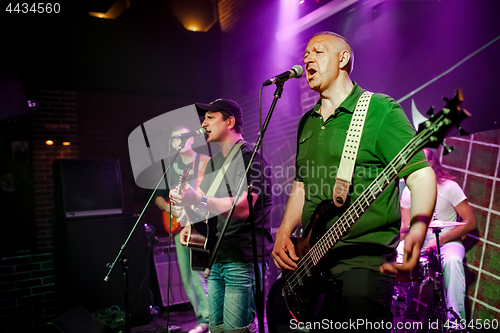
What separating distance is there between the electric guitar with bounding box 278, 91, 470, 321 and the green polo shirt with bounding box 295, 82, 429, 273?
46 millimetres

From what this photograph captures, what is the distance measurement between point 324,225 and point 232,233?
83 centimetres

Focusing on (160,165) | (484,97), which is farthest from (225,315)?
(160,165)

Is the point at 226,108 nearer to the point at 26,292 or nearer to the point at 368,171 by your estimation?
the point at 368,171

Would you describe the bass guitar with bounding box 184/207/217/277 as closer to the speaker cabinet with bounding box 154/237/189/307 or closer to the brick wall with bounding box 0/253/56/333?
the speaker cabinet with bounding box 154/237/189/307

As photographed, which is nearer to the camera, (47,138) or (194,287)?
(194,287)

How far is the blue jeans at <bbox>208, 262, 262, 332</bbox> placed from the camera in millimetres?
2271

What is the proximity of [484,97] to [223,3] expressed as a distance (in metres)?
5.60

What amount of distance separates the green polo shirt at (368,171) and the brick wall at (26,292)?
4390mm

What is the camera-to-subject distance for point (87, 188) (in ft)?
15.4

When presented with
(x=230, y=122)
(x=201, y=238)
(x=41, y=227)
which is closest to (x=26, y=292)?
(x=41, y=227)

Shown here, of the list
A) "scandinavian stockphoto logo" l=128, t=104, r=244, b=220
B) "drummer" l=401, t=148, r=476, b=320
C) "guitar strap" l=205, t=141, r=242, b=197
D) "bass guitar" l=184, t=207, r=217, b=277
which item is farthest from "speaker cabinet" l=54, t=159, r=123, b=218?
"drummer" l=401, t=148, r=476, b=320

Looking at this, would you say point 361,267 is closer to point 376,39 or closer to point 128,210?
point 376,39

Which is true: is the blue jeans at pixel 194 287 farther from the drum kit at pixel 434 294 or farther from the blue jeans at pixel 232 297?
the drum kit at pixel 434 294

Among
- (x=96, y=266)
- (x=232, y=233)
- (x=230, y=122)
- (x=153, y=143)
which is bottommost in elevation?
(x=96, y=266)
